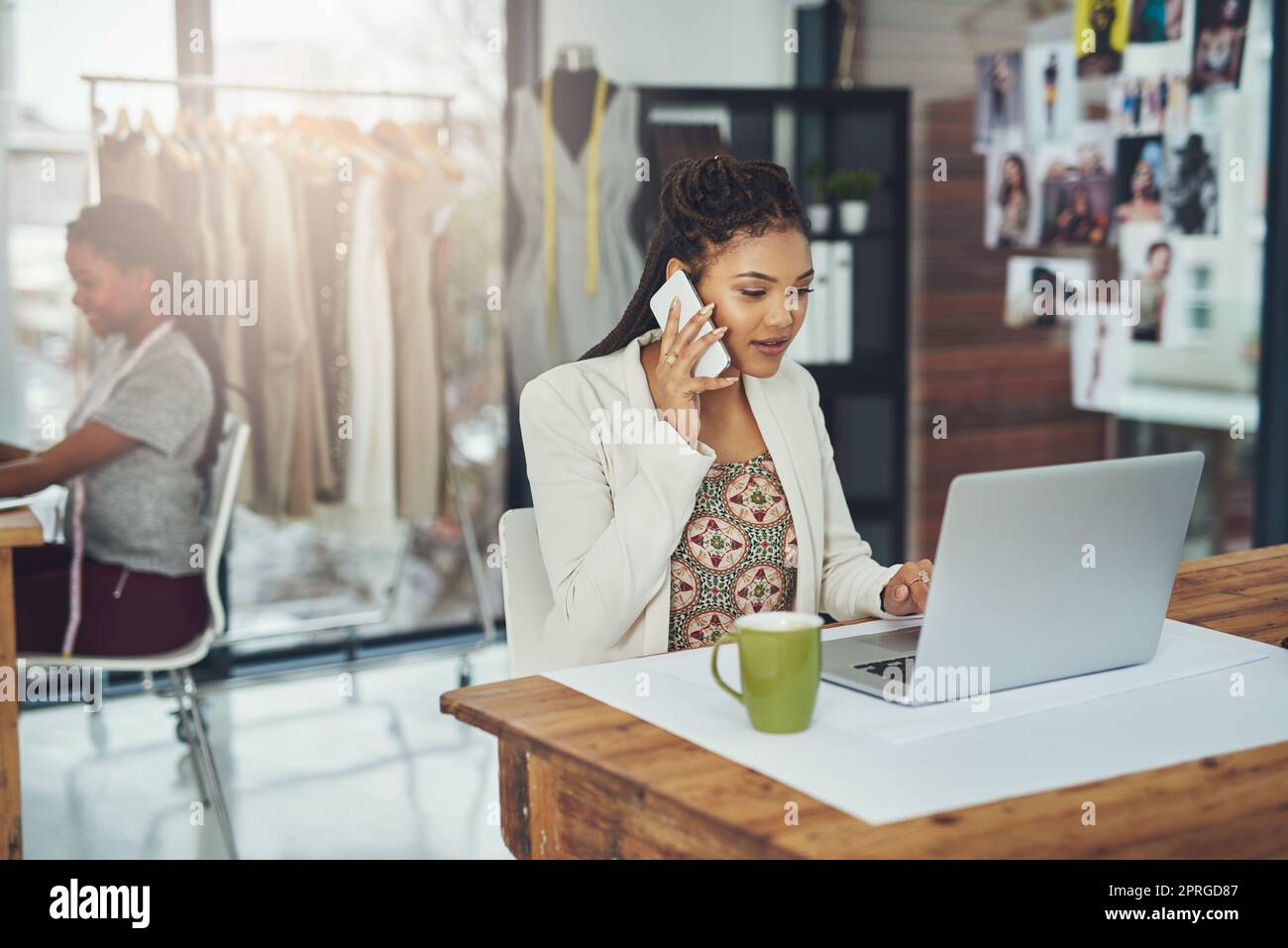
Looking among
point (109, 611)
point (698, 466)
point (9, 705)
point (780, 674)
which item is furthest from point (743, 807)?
point (109, 611)

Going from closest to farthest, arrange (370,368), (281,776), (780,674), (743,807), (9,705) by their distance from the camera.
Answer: (743,807) < (780,674) < (9,705) < (281,776) < (370,368)

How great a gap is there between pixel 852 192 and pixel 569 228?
0.85 metres

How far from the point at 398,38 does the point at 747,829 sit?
11.3 feet

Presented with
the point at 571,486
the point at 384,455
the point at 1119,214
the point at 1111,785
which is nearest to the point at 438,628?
the point at 384,455

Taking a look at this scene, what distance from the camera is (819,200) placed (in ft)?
13.8

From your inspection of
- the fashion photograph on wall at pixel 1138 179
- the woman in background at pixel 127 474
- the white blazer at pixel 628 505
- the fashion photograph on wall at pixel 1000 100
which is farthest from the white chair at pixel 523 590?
the fashion photograph on wall at pixel 1000 100

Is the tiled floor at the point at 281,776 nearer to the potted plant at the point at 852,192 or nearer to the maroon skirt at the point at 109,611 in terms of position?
the maroon skirt at the point at 109,611

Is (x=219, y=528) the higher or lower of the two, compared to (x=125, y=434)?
lower

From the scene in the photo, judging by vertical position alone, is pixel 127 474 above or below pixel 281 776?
above

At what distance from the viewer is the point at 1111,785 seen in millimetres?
1131

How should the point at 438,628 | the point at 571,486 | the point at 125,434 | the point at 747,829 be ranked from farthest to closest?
the point at 438,628, the point at 125,434, the point at 571,486, the point at 747,829

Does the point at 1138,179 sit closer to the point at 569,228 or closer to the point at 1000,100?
the point at 1000,100

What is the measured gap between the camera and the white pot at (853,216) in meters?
4.12
